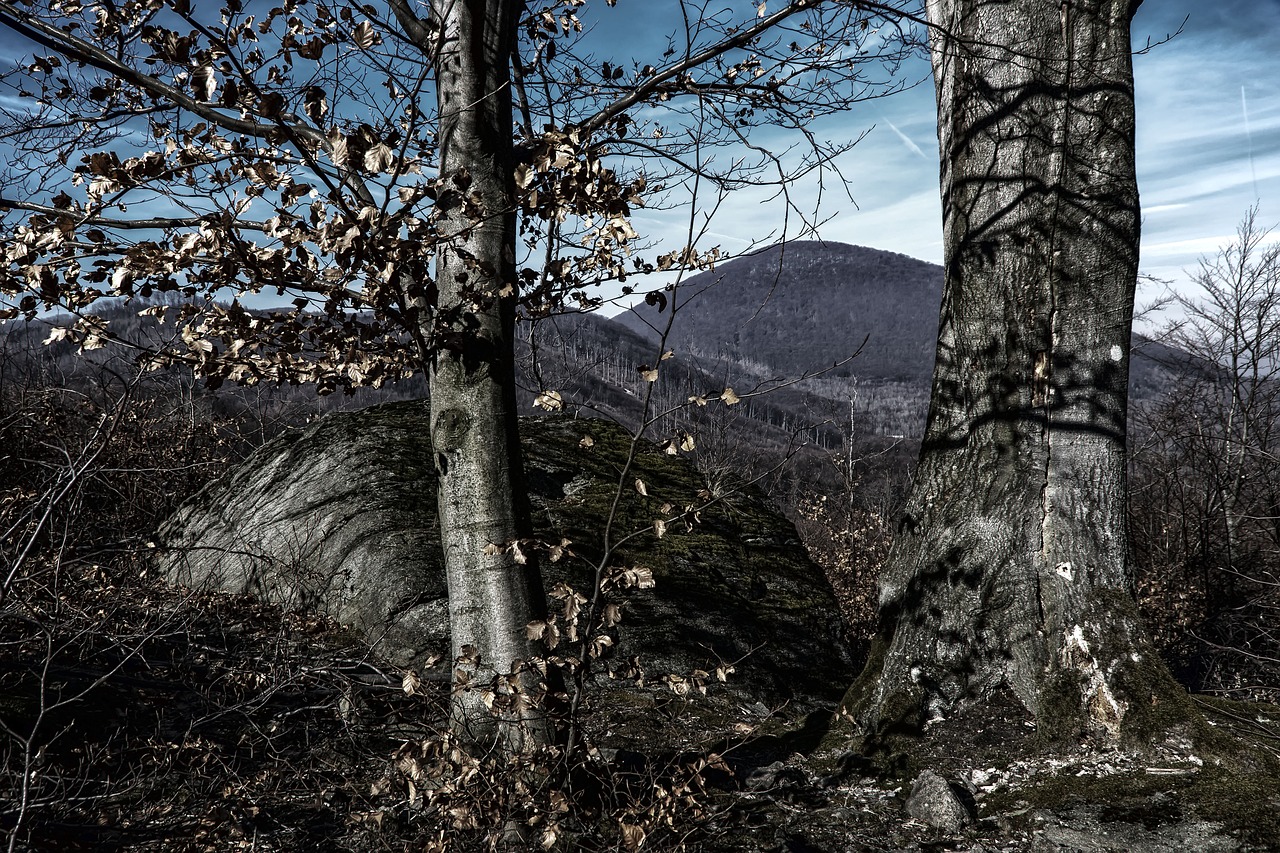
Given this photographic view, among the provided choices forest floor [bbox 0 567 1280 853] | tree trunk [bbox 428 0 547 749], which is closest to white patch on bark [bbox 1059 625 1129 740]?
forest floor [bbox 0 567 1280 853]

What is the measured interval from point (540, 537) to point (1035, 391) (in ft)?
10.7

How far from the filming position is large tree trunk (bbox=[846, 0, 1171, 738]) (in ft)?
11.6

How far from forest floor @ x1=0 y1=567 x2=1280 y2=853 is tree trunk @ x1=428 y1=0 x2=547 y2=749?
397 millimetres

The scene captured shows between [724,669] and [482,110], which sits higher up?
[482,110]

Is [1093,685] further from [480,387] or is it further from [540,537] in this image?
[540,537]

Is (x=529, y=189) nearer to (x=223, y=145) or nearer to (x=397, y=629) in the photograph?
(x=223, y=145)

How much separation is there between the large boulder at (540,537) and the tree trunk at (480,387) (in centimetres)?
161

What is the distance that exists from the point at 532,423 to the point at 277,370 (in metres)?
4.17

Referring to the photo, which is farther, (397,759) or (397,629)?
(397,629)

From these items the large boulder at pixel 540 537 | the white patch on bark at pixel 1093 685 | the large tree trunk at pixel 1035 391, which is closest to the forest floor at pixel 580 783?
the white patch on bark at pixel 1093 685

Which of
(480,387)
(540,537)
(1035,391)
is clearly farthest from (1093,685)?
(540,537)

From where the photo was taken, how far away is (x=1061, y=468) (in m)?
3.59

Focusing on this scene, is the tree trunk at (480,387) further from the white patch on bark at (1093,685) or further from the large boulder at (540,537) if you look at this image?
the white patch on bark at (1093,685)

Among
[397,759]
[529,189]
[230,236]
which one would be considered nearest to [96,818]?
[397,759]
